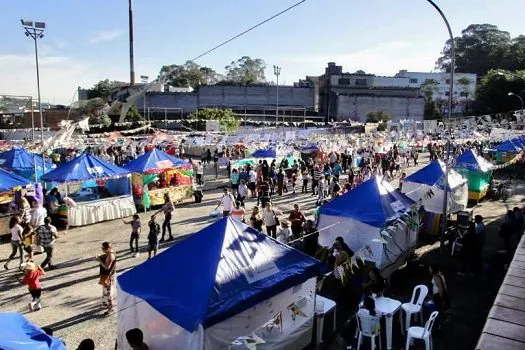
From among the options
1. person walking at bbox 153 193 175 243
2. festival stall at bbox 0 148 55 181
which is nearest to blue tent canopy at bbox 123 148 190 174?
person walking at bbox 153 193 175 243

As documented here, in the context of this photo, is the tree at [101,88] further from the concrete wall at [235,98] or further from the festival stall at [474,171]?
the festival stall at [474,171]

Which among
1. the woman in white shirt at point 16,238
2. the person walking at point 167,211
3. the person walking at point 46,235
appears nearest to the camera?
the person walking at point 46,235

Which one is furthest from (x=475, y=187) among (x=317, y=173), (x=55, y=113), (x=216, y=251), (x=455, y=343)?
(x=55, y=113)

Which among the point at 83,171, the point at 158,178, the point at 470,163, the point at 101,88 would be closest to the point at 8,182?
the point at 83,171

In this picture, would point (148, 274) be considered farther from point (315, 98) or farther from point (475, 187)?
point (315, 98)

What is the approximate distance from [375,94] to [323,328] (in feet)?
243

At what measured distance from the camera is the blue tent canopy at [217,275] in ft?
19.6

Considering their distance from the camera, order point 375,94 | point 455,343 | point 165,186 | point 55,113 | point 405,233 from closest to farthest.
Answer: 1. point 455,343
2. point 405,233
3. point 165,186
4. point 55,113
5. point 375,94

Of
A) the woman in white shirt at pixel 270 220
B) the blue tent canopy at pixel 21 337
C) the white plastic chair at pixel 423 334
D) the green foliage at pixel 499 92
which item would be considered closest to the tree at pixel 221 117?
the green foliage at pixel 499 92

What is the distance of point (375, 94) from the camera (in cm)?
7806

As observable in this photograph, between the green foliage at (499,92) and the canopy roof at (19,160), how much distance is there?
59404 millimetres

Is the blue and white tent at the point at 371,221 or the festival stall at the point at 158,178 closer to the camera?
the blue and white tent at the point at 371,221

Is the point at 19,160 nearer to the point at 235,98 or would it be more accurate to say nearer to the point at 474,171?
the point at 474,171

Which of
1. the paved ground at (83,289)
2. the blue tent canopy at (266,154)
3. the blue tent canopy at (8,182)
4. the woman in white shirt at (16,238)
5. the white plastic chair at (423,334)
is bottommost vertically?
the paved ground at (83,289)
